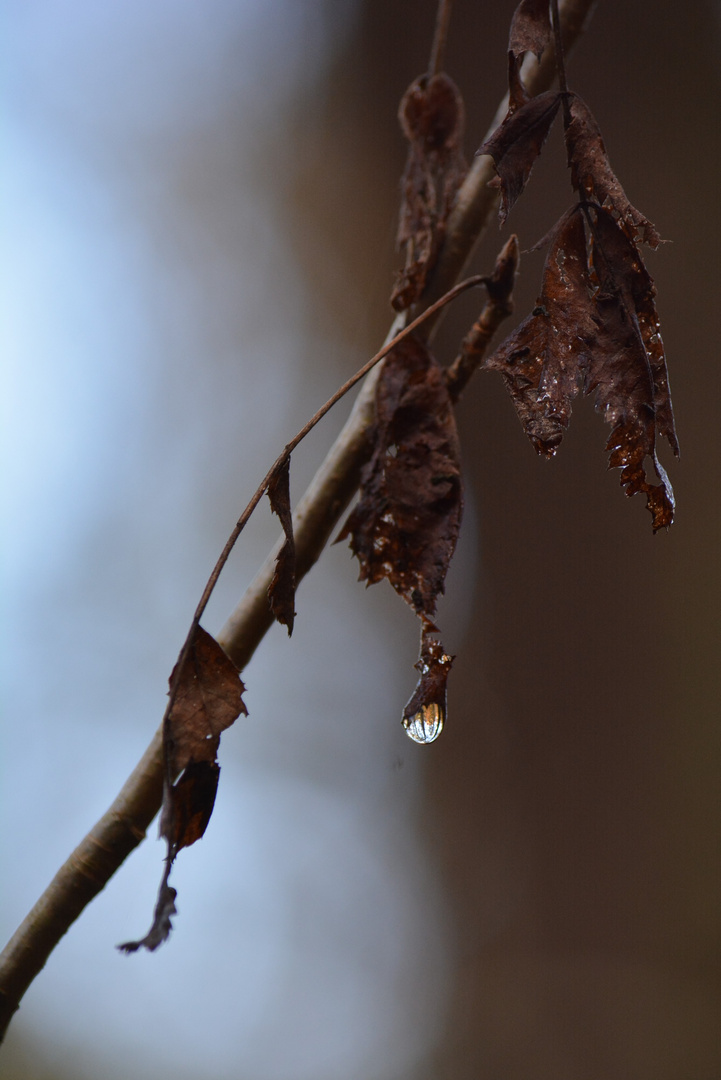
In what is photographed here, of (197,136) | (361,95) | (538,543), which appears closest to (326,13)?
(361,95)

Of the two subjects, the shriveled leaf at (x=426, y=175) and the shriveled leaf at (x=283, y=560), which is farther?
the shriveled leaf at (x=426, y=175)

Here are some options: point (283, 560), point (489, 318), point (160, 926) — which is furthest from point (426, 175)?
point (160, 926)

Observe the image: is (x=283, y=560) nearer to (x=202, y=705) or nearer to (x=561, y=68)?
(x=202, y=705)

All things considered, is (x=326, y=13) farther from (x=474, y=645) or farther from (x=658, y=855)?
(x=658, y=855)

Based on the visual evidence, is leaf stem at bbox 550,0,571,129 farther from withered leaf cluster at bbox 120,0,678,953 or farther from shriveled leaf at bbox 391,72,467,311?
shriveled leaf at bbox 391,72,467,311

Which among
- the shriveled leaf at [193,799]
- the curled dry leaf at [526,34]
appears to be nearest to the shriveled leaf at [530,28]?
the curled dry leaf at [526,34]

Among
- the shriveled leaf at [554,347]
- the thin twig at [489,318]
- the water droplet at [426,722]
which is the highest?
the thin twig at [489,318]

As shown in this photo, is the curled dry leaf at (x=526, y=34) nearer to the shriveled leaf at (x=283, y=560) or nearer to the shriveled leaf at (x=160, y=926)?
the shriveled leaf at (x=283, y=560)
